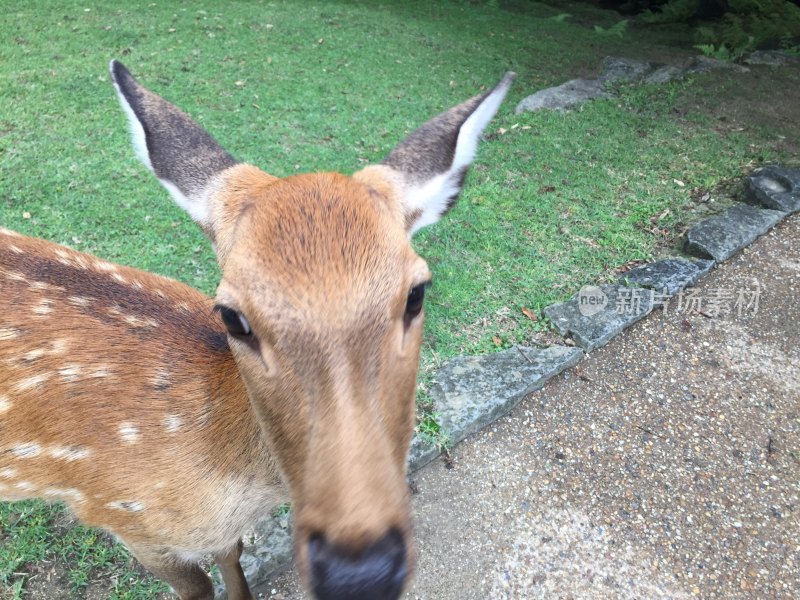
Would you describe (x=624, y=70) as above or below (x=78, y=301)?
above

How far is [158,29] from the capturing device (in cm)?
699

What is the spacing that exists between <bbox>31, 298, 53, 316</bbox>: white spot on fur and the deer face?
2.91 feet

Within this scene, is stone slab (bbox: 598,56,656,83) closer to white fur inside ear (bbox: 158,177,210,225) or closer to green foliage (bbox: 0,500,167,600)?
white fur inside ear (bbox: 158,177,210,225)

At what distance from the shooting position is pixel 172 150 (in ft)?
6.39

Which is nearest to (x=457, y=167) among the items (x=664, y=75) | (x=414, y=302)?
(x=414, y=302)

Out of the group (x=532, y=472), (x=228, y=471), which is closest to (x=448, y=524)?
(x=532, y=472)

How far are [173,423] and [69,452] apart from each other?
0.39 meters

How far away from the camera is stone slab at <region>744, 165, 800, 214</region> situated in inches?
184

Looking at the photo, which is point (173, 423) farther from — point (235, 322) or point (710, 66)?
point (710, 66)

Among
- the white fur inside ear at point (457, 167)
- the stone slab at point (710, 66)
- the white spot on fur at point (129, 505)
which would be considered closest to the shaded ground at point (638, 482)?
the white spot on fur at point (129, 505)

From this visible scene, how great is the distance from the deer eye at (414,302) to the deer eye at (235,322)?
1.32 ft

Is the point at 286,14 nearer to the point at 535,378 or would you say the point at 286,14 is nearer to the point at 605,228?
the point at 605,228

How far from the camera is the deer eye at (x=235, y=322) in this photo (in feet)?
4.74

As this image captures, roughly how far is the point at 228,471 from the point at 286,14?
7536 mm
